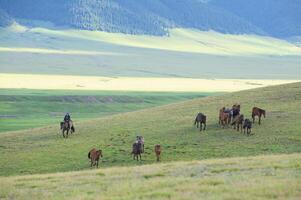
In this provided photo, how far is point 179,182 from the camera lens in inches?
760

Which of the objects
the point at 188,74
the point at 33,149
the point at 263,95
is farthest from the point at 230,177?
the point at 188,74

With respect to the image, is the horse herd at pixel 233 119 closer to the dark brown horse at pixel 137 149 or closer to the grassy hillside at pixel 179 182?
the dark brown horse at pixel 137 149

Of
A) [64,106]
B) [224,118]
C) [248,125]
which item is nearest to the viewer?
[248,125]

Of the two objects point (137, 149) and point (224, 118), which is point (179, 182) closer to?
point (137, 149)

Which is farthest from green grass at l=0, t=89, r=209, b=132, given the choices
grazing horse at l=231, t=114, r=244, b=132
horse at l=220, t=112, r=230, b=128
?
grazing horse at l=231, t=114, r=244, b=132

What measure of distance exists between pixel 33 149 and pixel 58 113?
A: 5487 cm

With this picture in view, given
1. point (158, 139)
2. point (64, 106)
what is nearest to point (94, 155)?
point (158, 139)

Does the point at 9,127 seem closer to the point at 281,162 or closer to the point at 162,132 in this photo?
the point at 162,132

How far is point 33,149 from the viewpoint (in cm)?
3503

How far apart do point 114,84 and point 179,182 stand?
133 meters

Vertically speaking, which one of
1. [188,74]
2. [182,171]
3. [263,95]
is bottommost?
[182,171]

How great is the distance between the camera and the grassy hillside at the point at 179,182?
55.0 feet

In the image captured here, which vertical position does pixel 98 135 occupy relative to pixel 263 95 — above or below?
below

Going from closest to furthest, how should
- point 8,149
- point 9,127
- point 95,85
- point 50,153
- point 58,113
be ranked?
point 50,153
point 8,149
point 9,127
point 58,113
point 95,85
